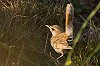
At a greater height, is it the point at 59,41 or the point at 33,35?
the point at 33,35

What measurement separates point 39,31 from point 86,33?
0.89 m

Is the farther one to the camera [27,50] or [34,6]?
[34,6]

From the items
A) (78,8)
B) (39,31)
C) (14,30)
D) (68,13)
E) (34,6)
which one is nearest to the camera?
(68,13)

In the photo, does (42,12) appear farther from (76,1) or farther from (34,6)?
(76,1)

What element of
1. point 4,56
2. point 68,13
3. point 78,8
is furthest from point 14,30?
A: point 78,8

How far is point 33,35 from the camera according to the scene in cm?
498

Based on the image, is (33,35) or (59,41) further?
(33,35)

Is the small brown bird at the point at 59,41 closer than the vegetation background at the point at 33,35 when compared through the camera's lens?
Yes

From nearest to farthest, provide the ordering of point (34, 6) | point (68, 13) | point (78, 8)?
point (68, 13), point (34, 6), point (78, 8)

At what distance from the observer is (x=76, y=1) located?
6.47 meters

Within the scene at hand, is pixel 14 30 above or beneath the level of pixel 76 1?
beneath

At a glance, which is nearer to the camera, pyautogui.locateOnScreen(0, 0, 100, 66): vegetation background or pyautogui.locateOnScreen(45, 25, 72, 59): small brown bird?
pyautogui.locateOnScreen(45, 25, 72, 59): small brown bird

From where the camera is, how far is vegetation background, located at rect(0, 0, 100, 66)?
4371 mm

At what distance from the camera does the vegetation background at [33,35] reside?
4.37 m
